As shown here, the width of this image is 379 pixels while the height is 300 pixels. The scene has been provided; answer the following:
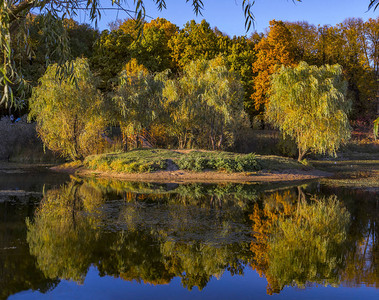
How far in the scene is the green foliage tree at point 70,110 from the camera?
23844 millimetres

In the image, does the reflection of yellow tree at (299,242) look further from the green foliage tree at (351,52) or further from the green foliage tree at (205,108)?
the green foliage tree at (351,52)

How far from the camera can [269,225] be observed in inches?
412

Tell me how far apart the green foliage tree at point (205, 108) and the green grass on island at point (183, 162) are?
4533mm

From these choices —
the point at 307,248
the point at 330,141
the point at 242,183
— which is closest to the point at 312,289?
the point at 307,248

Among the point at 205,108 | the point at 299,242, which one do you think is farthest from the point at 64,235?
the point at 205,108

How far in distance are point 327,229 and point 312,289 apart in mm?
3901

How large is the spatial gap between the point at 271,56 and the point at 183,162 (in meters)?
22.9

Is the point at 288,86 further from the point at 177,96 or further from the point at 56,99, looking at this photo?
the point at 56,99

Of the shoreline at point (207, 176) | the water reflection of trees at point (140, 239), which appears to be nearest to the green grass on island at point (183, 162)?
the shoreline at point (207, 176)

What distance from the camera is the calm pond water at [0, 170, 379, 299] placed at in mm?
6512

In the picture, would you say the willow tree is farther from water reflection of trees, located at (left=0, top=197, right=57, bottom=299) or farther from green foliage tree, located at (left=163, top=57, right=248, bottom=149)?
water reflection of trees, located at (left=0, top=197, right=57, bottom=299)

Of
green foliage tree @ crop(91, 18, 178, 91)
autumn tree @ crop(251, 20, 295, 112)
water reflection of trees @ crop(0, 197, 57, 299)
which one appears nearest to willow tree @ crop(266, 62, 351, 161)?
autumn tree @ crop(251, 20, 295, 112)

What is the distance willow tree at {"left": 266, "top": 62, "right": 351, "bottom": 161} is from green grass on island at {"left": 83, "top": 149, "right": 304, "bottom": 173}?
226 centimetres

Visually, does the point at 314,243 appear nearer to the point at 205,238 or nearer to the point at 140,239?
the point at 205,238
